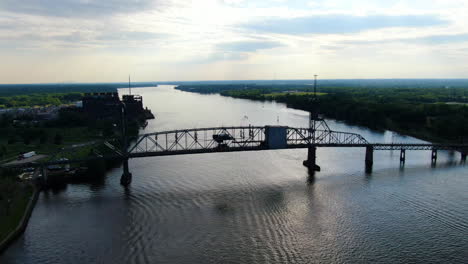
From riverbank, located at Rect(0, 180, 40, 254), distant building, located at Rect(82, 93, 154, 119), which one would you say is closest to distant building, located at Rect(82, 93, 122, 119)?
distant building, located at Rect(82, 93, 154, 119)

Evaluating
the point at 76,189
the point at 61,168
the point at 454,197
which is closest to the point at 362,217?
the point at 454,197

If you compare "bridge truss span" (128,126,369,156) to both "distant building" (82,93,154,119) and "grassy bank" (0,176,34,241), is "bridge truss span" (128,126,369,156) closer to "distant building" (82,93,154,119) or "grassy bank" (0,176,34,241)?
"grassy bank" (0,176,34,241)

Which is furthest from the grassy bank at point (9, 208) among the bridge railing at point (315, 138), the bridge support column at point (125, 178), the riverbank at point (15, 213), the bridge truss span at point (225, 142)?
the bridge railing at point (315, 138)

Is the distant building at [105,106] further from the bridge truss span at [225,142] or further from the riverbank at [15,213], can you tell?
the riverbank at [15,213]

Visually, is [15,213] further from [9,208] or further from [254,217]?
[254,217]

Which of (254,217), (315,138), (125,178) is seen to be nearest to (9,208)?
(125,178)

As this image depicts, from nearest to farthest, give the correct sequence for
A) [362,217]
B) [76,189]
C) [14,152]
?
[362,217] < [76,189] < [14,152]

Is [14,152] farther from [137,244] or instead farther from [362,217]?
[362,217]
